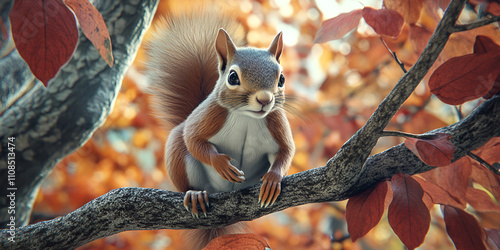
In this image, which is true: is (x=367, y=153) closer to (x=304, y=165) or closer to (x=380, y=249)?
(x=304, y=165)

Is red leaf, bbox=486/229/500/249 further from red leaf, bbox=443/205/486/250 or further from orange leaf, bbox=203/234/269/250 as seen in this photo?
orange leaf, bbox=203/234/269/250

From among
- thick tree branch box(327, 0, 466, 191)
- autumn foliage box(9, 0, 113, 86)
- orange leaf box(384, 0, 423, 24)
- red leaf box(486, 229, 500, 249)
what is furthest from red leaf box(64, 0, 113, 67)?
red leaf box(486, 229, 500, 249)

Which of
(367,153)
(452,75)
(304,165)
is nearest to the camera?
(452,75)

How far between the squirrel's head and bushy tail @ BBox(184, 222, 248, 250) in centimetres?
58

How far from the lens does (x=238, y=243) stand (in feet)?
3.19

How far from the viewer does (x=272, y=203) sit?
3.21ft

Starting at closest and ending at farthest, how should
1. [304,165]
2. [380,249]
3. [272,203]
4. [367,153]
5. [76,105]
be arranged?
[367,153]
[272,203]
[76,105]
[304,165]
[380,249]

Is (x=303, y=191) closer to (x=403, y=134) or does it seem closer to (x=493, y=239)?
(x=403, y=134)

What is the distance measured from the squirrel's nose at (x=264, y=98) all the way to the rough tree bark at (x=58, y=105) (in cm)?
91

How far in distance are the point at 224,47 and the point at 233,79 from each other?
5.8 inches

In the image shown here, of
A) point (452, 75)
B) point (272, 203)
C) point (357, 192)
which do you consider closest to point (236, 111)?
point (272, 203)

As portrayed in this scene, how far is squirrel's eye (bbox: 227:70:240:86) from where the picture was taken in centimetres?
99

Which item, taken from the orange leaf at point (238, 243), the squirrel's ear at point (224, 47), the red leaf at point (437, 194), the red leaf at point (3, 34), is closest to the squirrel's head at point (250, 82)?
the squirrel's ear at point (224, 47)

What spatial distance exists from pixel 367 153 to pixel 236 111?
371 millimetres
